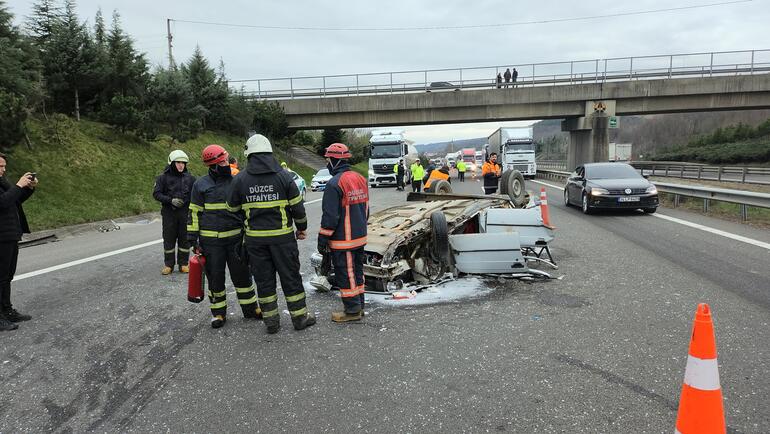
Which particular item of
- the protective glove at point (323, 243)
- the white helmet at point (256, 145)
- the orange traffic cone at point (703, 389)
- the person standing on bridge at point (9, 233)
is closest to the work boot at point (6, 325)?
the person standing on bridge at point (9, 233)

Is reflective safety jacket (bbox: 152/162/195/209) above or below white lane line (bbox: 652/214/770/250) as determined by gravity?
above

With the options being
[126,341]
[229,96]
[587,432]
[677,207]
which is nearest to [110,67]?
[229,96]

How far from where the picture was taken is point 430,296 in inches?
215

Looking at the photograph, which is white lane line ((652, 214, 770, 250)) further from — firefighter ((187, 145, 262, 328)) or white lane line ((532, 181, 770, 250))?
firefighter ((187, 145, 262, 328))

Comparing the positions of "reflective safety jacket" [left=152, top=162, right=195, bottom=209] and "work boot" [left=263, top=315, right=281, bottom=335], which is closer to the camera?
"work boot" [left=263, top=315, right=281, bottom=335]

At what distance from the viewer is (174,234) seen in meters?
7.29

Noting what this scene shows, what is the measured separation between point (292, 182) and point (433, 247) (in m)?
2.26

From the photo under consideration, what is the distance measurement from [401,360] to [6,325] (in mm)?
3966

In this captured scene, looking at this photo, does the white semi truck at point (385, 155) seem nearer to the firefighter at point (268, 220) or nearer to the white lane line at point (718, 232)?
the white lane line at point (718, 232)

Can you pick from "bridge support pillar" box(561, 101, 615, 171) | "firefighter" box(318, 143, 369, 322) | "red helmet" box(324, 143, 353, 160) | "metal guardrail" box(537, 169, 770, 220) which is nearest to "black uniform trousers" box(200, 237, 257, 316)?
"firefighter" box(318, 143, 369, 322)

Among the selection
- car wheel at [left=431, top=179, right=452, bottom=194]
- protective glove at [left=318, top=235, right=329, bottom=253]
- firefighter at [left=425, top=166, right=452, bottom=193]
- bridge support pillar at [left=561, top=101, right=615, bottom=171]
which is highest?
bridge support pillar at [left=561, top=101, right=615, bottom=171]

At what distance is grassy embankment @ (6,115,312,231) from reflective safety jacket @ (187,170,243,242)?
9.27 m

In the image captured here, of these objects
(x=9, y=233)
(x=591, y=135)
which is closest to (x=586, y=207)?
(x=9, y=233)

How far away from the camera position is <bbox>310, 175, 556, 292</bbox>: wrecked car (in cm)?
557
